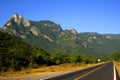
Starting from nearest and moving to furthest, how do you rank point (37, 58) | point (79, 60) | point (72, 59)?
point (37, 58)
point (72, 59)
point (79, 60)

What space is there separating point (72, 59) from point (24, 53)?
52.3 m

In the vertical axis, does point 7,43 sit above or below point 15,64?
above

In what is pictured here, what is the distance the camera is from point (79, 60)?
426 feet

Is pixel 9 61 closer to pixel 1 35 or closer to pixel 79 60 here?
pixel 1 35

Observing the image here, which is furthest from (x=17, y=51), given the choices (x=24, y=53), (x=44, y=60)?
(x=44, y=60)

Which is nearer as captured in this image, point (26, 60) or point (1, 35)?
point (26, 60)

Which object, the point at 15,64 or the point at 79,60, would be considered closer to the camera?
the point at 15,64

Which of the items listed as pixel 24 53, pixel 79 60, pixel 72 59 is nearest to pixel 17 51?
pixel 24 53

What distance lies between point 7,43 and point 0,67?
28.8 m

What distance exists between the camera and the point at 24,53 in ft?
227

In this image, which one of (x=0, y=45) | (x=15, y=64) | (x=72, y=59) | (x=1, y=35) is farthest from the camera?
(x=72, y=59)

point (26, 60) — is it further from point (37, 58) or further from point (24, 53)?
point (37, 58)

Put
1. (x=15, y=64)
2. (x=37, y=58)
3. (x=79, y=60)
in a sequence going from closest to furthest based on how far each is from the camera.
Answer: (x=15, y=64), (x=37, y=58), (x=79, y=60)

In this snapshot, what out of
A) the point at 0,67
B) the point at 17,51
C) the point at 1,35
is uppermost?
the point at 1,35
